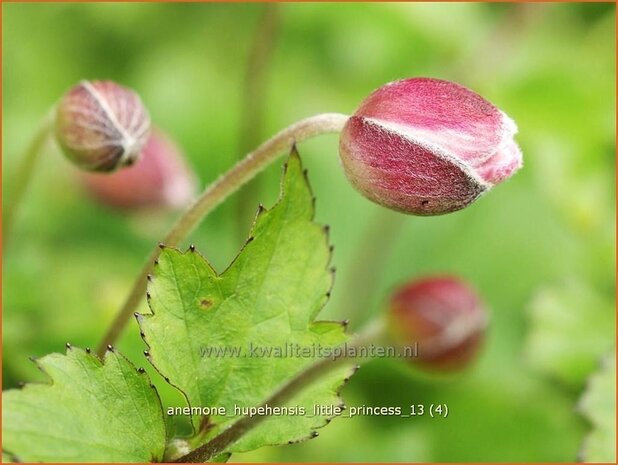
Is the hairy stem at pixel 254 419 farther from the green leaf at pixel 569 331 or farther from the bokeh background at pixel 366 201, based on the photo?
the green leaf at pixel 569 331

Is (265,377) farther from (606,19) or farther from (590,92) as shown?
(606,19)

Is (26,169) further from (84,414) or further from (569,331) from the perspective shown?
(569,331)

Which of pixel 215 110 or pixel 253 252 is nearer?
pixel 253 252

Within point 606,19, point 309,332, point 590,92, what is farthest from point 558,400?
point 606,19

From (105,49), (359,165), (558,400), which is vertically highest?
(105,49)

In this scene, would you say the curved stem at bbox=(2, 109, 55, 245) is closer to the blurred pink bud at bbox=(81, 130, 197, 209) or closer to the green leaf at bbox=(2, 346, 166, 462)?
the blurred pink bud at bbox=(81, 130, 197, 209)

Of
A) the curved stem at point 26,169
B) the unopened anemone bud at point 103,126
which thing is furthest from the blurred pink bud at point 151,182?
the unopened anemone bud at point 103,126

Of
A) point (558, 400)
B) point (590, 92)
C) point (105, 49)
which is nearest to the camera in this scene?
point (558, 400)
